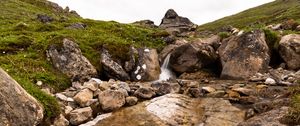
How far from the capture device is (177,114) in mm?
22094

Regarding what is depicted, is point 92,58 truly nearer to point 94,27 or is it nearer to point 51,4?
point 94,27

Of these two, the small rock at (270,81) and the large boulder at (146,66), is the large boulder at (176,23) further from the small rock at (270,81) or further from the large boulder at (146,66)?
the small rock at (270,81)

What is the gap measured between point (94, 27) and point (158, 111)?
84.5 feet

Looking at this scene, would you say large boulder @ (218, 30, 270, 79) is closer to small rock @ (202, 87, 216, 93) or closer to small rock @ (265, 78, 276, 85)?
small rock @ (265, 78, 276, 85)

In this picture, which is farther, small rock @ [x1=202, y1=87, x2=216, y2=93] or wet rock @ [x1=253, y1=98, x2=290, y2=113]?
small rock @ [x1=202, y1=87, x2=216, y2=93]

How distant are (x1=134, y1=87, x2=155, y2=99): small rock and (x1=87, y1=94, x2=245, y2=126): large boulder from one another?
64 centimetres

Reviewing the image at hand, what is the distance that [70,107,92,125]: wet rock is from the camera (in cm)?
2109

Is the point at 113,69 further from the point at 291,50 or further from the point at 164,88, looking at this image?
the point at 291,50

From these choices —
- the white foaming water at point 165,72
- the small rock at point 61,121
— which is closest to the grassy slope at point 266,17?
the white foaming water at point 165,72

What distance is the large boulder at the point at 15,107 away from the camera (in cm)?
1608

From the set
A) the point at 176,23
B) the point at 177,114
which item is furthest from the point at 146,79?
the point at 176,23

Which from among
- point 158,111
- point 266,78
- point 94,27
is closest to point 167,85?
point 158,111

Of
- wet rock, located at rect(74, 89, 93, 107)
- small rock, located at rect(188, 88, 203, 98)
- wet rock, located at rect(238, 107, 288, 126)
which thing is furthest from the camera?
small rock, located at rect(188, 88, 203, 98)

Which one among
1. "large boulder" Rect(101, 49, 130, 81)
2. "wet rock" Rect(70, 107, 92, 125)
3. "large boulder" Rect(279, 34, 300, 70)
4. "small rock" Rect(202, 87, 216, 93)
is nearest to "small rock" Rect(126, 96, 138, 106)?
"wet rock" Rect(70, 107, 92, 125)
